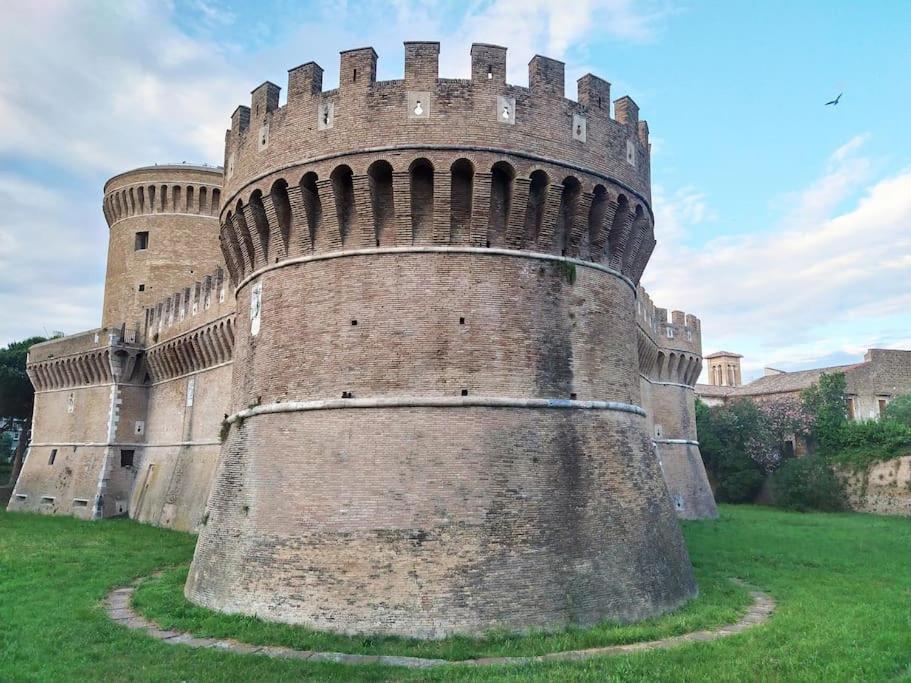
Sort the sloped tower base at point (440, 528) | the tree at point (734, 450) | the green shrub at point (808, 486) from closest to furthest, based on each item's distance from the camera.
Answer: the sloped tower base at point (440, 528), the green shrub at point (808, 486), the tree at point (734, 450)

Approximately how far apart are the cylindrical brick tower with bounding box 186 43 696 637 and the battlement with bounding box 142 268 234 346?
1214 cm

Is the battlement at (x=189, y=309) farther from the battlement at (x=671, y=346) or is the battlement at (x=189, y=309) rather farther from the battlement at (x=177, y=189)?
the battlement at (x=671, y=346)

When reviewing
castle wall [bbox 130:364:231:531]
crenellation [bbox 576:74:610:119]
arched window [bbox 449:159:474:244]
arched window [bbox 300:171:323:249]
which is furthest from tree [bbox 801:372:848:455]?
arched window [bbox 300:171:323:249]

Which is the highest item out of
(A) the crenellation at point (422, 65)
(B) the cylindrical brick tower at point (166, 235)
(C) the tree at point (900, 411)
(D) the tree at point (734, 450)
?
(B) the cylindrical brick tower at point (166, 235)

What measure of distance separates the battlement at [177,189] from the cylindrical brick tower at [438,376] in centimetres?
2318

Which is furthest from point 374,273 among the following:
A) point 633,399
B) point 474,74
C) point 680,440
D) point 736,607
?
point 680,440

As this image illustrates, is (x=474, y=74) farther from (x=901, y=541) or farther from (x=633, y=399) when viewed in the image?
(x=901, y=541)

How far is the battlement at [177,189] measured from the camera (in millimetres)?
35469

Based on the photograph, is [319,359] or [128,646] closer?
[128,646]

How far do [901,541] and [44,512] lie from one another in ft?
119

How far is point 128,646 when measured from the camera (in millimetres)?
10383

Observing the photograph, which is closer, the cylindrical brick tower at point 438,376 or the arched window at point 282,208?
the cylindrical brick tower at point 438,376

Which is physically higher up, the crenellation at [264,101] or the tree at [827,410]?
the crenellation at [264,101]

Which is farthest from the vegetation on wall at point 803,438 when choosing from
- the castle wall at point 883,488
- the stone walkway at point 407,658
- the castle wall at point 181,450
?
the castle wall at point 181,450
